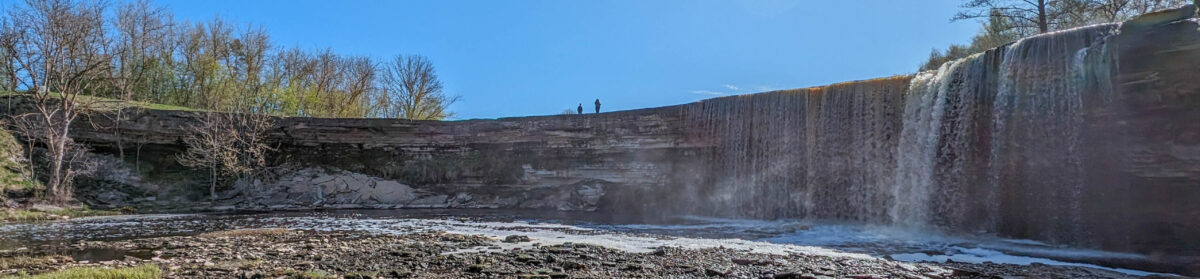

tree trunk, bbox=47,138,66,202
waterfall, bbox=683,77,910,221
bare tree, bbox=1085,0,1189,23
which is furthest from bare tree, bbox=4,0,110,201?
bare tree, bbox=1085,0,1189,23

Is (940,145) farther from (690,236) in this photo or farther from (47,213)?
(47,213)

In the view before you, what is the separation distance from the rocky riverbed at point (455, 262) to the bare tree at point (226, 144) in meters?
17.1

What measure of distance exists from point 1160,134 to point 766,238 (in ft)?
27.6

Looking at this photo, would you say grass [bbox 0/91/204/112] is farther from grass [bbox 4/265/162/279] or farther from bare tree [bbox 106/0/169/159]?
grass [bbox 4/265/162/279]

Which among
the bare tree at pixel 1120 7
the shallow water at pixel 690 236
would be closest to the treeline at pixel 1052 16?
the bare tree at pixel 1120 7

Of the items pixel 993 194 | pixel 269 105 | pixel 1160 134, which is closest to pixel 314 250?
pixel 993 194

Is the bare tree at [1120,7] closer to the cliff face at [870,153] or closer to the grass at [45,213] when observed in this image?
the cliff face at [870,153]

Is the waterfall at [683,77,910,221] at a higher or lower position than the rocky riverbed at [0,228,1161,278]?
higher

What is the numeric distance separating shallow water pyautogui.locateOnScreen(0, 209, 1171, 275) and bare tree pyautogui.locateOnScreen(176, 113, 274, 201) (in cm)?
779

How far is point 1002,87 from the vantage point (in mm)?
15328

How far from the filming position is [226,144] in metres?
28.3

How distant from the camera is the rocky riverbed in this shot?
26.6ft

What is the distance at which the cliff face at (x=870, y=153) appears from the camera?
12703 millimetres

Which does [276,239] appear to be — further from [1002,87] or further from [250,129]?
[250,129]
